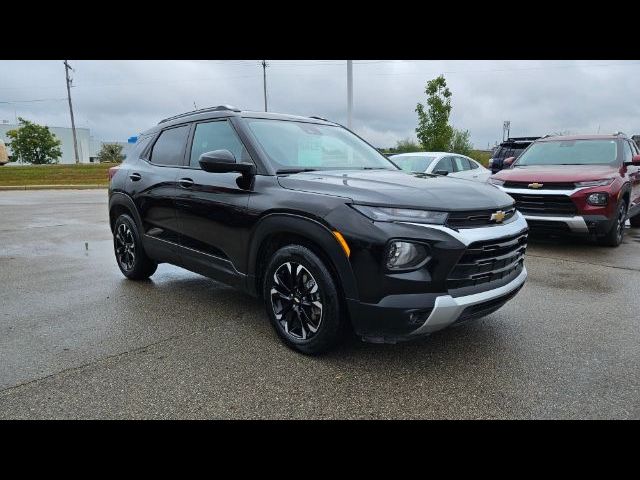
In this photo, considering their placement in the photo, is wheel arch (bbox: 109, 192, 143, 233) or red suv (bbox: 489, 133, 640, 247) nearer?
wheel arch (bbox: 109, 192, 143, 233)

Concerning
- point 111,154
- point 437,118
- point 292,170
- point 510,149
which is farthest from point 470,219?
point 111,154

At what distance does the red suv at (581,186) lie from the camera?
638 cm

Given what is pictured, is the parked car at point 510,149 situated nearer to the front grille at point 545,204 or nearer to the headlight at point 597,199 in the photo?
the front grille at point 545,204

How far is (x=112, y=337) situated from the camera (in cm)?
358

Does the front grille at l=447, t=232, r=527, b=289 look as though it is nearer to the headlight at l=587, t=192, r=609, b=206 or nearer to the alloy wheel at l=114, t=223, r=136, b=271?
the alloy wheel at l=114, t=223, r=136, b=271

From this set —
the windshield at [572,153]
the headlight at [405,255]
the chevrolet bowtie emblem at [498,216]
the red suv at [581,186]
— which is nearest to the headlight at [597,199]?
the red suv at [581,186]

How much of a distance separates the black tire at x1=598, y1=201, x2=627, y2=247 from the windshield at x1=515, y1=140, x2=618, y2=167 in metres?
0.85

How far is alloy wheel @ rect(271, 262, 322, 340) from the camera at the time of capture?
3.04 meters

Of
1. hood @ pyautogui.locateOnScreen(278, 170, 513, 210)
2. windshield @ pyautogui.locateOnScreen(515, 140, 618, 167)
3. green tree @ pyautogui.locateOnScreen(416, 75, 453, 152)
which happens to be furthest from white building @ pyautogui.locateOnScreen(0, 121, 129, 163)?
hood @ pyautogui.locateOnScreen(278, 170, 513, 210)
